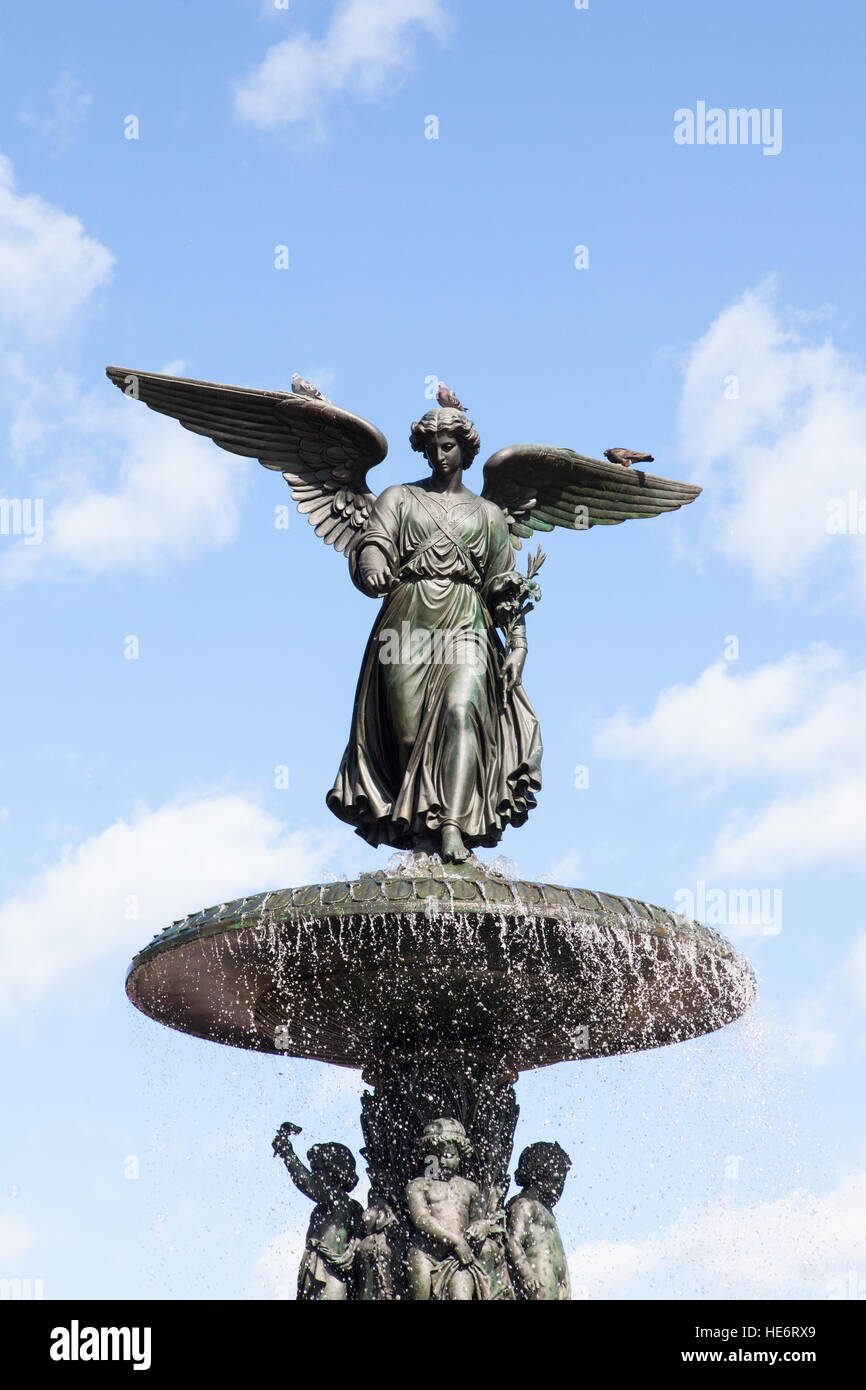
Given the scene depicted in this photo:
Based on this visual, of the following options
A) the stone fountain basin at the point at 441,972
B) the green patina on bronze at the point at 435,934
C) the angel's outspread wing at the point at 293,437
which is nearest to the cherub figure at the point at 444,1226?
the green patina on bronze at the point at 435,934

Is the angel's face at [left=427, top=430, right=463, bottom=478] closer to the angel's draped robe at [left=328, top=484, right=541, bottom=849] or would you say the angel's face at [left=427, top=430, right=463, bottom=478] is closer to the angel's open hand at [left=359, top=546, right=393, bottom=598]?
the angel's draped robe at [left=328, top=484, right=541, bottom=849]

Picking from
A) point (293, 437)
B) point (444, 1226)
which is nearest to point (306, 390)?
point (293, 437)

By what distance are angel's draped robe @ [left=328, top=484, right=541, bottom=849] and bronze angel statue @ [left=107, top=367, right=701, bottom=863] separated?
0.01 m

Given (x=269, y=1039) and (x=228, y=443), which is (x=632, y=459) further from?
(x=269, y=1039)

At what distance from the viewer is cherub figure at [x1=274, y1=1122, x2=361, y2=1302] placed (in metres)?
13.0

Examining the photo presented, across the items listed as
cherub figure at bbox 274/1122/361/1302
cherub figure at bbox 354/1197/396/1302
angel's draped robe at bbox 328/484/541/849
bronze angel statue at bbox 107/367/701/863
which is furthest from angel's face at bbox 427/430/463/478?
cherub figure at bbox 354/1197/396/1302

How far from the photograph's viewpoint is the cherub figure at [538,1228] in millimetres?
12867

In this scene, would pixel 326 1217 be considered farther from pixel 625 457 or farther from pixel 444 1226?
pixel 625 457

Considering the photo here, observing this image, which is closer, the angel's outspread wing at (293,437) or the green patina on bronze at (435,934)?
the green patina on bronze at (435,934)

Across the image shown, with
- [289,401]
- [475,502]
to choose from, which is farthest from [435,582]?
[289,401]

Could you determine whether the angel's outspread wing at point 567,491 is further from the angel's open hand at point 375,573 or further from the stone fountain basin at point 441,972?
the stone fountain basin at point 441,972

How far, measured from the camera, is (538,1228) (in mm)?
13078

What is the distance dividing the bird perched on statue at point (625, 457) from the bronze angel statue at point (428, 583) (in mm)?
83

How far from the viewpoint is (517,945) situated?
12.9 meters
